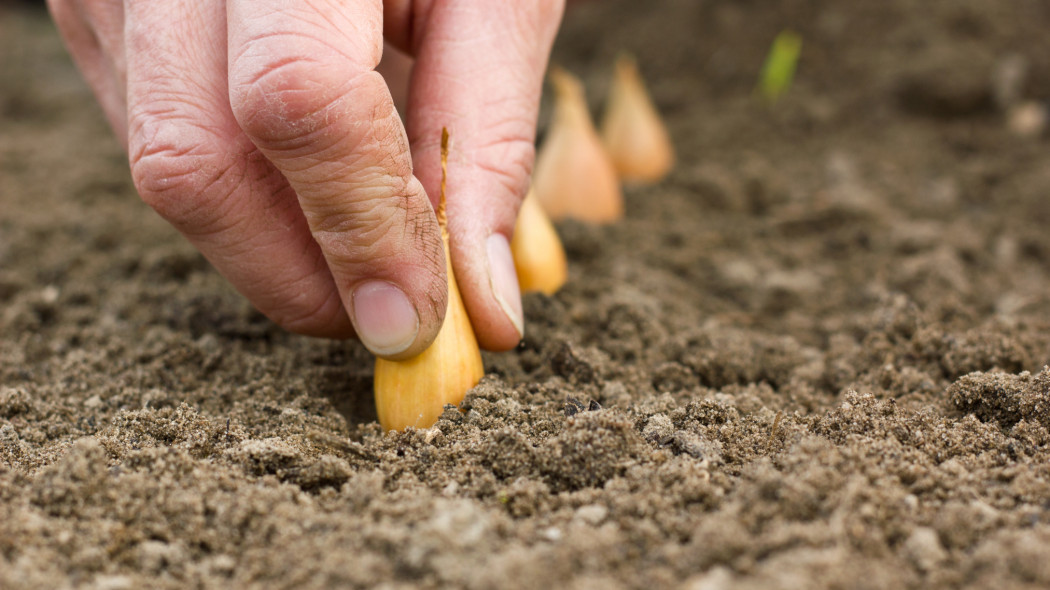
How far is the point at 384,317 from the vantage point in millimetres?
1055

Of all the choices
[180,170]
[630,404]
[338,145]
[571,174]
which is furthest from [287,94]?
[571,174]

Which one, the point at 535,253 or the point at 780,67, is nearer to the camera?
the point at 535,253

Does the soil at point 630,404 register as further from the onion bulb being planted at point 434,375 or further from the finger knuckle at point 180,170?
the finger knuckle at point 180,170

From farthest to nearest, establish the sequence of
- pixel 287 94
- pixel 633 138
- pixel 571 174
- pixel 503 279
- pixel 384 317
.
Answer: pixel 633 138, pixel 571 174, pixel 503 279, pixel 384 317, pixel 287 94

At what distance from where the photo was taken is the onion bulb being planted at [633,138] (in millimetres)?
2352

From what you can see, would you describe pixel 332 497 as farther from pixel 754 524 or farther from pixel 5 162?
pixel 5 162

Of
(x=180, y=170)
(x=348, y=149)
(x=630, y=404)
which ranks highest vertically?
(x=348, y=149)

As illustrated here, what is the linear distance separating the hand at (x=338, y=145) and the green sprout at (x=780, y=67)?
1464 millimetres

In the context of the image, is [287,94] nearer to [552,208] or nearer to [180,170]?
[180,170]

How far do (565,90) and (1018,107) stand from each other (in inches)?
59.2

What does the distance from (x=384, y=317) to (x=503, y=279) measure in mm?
212

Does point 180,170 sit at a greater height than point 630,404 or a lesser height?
greater

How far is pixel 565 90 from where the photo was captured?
203 cm

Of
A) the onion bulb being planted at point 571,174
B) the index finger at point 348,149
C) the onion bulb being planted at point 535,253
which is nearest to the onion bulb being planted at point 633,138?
the onion bulb being planted at point 571,174
